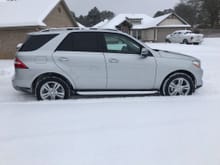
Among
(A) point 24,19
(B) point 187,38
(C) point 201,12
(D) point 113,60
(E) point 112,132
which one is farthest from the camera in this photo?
(C) point 201,12

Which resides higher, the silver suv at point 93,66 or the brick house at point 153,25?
the brick house at point 153,25

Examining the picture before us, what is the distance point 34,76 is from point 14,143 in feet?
9.36

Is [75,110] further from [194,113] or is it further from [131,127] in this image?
[194,113]

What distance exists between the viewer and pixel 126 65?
6863 mm

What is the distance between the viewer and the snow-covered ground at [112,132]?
3586mm

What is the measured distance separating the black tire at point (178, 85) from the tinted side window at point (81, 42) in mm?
1841

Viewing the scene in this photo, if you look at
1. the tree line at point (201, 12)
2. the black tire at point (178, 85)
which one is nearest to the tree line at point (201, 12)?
the tree line at point (201, 12)

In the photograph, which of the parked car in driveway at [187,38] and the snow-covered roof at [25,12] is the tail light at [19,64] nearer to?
the snow-covered roof at [25,12]

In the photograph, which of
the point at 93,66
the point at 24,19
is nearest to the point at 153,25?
the point at 24,19

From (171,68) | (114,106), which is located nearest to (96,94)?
(114,106)

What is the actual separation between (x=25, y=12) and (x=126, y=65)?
57.1ft

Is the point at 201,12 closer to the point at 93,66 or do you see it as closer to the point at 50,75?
the point at 93,66

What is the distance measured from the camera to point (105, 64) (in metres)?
6.81

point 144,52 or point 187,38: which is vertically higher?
point 187,38
